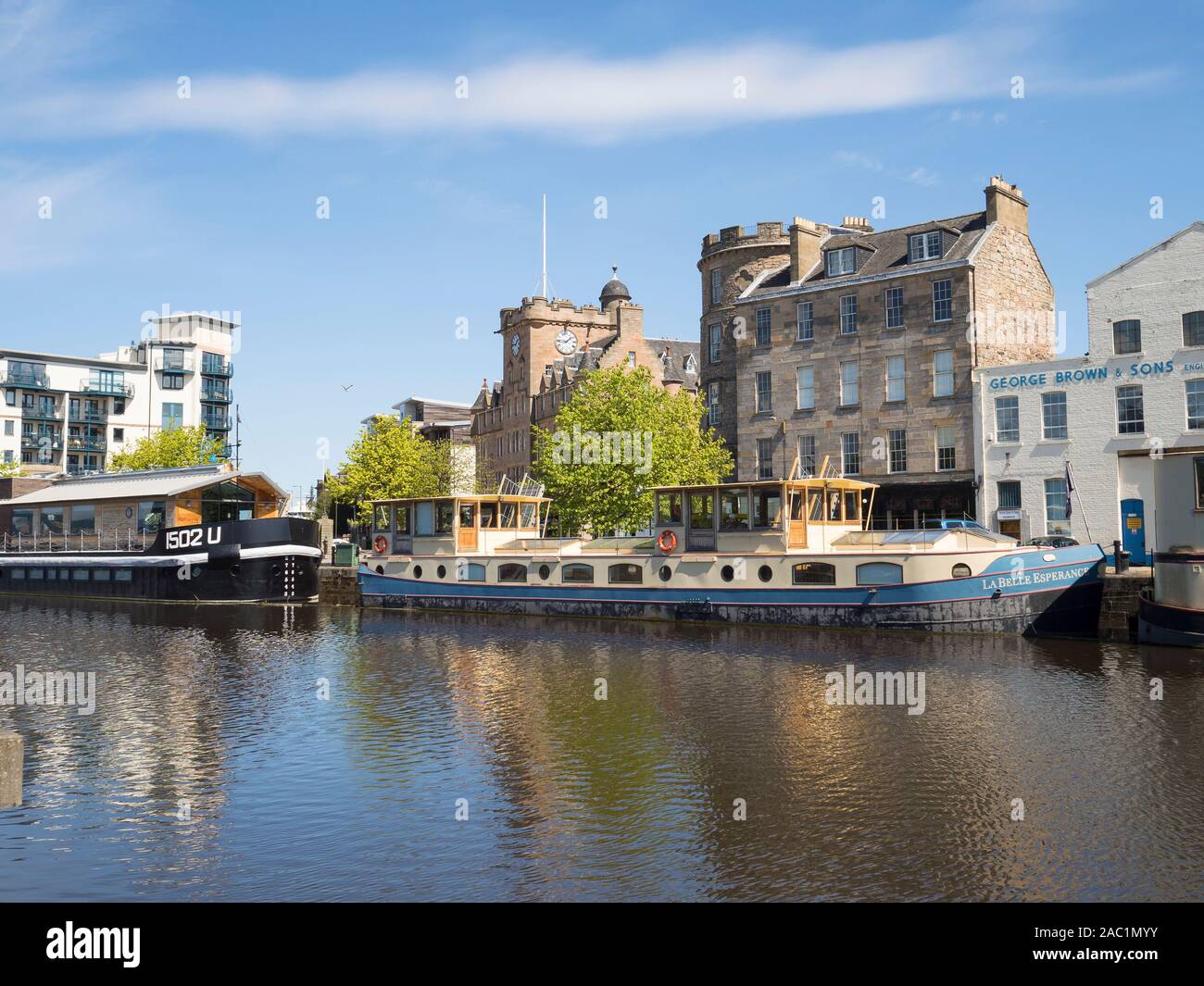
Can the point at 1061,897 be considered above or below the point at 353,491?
below

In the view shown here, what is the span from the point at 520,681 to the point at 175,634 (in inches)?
643

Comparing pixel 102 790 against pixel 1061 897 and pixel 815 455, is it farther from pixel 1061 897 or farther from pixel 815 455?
pixel 815 455

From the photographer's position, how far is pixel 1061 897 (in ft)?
35.7

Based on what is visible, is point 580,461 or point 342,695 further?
point 580,461

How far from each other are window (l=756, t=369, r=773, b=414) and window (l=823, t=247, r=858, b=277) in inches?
235

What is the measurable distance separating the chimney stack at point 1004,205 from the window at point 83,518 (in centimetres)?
4524

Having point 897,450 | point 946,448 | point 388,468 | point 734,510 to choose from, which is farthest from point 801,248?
point 388,468

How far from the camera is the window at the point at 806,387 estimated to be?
2124 inches

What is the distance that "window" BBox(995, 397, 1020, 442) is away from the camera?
4641cm

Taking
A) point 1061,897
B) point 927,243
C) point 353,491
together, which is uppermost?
point 927,243

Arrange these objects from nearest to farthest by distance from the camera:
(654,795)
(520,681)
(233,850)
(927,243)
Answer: (233,850) → (654,795) → (520,681) → (927,243)

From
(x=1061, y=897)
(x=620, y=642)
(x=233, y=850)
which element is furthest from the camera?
(x=620, y=642)

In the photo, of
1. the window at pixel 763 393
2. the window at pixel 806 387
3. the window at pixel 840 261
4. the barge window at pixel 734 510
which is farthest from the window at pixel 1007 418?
the barge window at pixel 734 510
